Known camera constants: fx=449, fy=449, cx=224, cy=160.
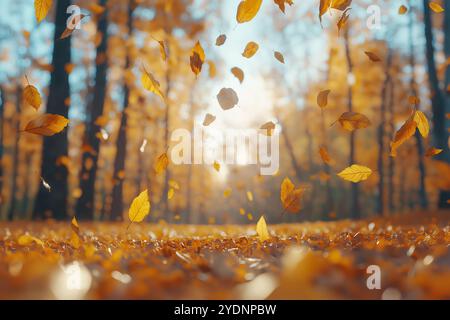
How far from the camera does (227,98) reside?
109 inches

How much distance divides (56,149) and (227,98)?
6715mm

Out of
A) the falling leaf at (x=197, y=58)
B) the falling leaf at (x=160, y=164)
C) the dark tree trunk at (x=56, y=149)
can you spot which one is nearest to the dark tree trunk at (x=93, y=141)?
the dark tree trunk at (x=56, y=149)

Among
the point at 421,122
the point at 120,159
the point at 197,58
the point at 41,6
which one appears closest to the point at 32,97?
the point at 41,6

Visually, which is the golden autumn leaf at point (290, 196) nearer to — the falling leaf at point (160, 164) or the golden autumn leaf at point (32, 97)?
the falling leaf at point (160, 164)

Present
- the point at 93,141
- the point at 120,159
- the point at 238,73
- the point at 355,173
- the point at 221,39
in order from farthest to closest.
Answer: the point at 120,159, the point at 93,141, the point at 238,73, the point at 221,39, the point at 355,173


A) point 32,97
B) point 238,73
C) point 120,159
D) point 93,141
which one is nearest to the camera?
point 32,97

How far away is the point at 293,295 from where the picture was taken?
1351 millimetres

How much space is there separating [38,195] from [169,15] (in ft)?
20.0

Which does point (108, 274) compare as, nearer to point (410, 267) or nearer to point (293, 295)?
point (293, 295)

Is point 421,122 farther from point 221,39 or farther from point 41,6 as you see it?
point 41,6

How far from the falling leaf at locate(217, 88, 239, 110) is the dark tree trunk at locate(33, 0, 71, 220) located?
6609 millimetres

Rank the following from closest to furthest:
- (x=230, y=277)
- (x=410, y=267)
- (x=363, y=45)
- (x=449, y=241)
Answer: (x=230, y=277) → (x=410, y=267) → (x=449, y=241) → (x=363, y=45)

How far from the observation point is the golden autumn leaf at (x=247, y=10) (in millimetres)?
2465

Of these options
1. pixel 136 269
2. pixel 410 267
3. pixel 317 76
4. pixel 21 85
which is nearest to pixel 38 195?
pixel 136 269
